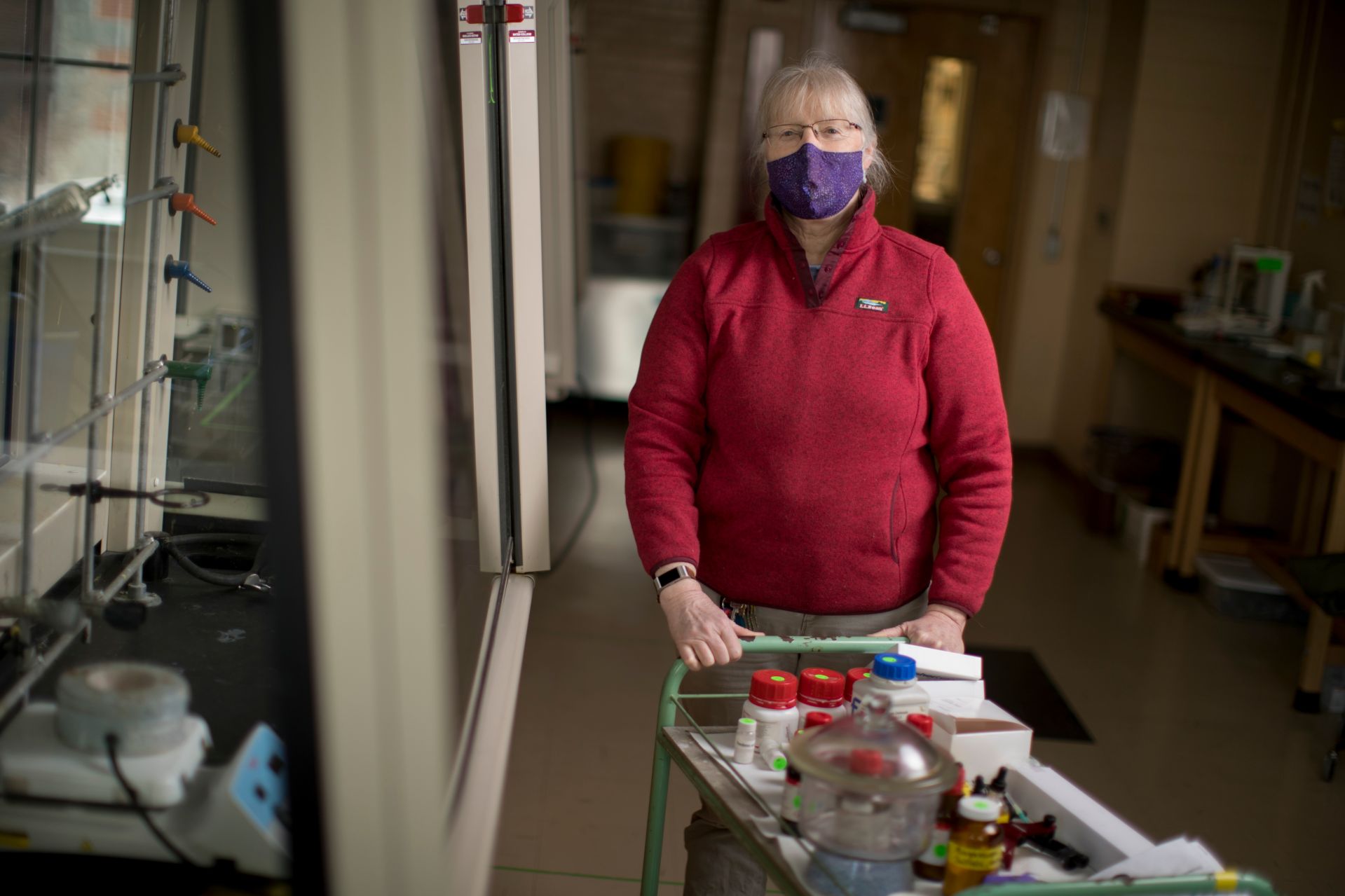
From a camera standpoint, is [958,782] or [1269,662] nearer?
[958,782]

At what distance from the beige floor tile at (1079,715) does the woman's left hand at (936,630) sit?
0.94 meters

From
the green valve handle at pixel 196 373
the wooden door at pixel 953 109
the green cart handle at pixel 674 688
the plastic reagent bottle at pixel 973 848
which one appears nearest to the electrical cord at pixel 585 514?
the wooden door at pixel 953 109

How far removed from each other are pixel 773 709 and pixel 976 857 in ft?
1.07

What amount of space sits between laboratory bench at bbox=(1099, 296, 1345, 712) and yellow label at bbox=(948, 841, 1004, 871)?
2.42m

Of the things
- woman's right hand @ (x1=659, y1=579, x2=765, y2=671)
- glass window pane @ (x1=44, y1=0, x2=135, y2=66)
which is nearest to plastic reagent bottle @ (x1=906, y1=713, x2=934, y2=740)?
woman's right hand @ (x1=659, y1=579, x2=765, y2=671)

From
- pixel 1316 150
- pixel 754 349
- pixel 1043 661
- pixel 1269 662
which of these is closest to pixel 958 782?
pixel 754 349

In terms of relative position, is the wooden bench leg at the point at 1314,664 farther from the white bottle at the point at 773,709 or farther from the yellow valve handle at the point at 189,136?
the yellow valve handle at the point at 189,136

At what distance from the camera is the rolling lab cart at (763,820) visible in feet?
3.20

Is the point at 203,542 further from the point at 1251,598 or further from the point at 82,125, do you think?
the point at 1251,598

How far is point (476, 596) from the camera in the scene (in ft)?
4.15

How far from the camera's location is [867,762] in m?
1.01

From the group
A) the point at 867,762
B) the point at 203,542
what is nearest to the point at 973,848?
the point at 867,762

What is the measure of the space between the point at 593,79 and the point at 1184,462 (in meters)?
3.48

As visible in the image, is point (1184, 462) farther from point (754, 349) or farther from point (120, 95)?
point (120, 95)
